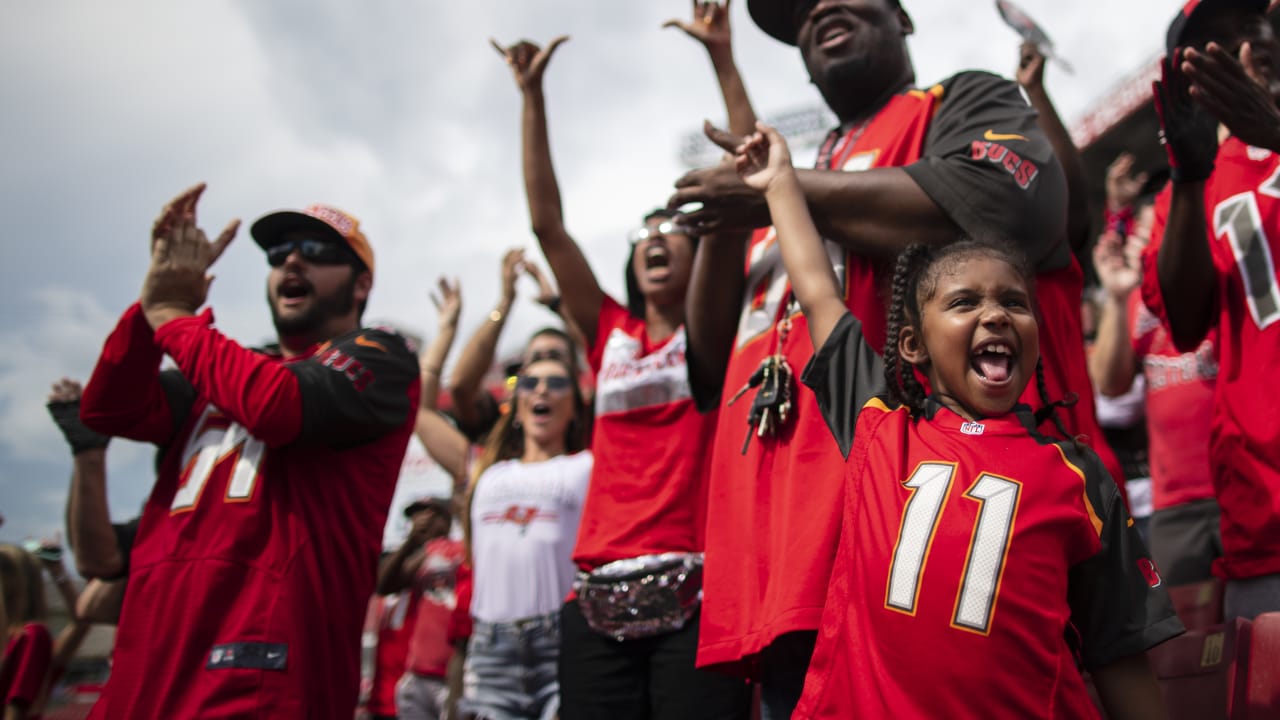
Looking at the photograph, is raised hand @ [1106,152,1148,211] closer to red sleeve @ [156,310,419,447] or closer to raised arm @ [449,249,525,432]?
raised arm @ [449,249,525,432]

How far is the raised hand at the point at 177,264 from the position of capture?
286 centimetres

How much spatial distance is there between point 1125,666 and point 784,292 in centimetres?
97

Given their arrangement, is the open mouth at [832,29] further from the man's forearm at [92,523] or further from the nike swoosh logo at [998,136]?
the man's forearm at [92,523]

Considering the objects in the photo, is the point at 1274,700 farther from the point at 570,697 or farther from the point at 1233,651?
the point at 570,697

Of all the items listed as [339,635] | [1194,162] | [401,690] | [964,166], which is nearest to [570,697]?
[339,635]

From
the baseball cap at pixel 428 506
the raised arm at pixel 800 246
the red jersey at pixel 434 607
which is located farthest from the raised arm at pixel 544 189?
the baseball cap at pixel 428 506

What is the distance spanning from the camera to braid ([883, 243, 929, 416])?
5.74 feet

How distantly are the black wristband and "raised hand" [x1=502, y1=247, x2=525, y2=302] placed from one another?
2450 millimetres

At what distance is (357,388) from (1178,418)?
325 cm

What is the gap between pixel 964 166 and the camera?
189cm

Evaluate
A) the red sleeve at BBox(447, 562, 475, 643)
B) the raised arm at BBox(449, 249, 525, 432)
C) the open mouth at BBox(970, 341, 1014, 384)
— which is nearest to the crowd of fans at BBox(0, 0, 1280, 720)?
the open mouth at BBox(970, 341, 1014, 384)

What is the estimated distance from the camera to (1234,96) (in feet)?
7.22

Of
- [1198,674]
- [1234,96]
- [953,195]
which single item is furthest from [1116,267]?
[953,195]

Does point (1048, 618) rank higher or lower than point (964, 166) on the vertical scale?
lower
